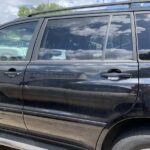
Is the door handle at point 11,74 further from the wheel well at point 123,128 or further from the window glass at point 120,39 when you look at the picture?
the wheel well at point 123,128

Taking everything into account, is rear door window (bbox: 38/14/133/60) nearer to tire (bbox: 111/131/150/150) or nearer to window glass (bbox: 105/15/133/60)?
window glass (bbox: 105/15/133/60)

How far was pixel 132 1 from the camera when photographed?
3.28m

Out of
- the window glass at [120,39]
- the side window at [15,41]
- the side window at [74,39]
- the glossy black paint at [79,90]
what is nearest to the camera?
the glossy black paint at [79,90]

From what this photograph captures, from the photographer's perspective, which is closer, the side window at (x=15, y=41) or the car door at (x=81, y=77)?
the car door at (x=81, y=77)

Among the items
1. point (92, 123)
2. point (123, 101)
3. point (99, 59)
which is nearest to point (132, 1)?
point (99, 59)

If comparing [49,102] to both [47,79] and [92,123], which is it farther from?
[92,123]

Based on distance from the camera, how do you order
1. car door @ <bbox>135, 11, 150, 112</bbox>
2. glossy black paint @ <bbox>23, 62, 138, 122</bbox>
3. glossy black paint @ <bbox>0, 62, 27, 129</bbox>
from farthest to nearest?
glossy black paint @ <bbox>0, 62, 27, 129</bbox>, glossy black paint @ <bbox>23, 62, 138, 122</bbox>, car door @ <bbox>135, 11, 150, 112</bbox>

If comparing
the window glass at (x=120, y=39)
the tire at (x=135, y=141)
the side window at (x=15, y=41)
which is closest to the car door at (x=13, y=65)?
the side window at (x=15, y=41)

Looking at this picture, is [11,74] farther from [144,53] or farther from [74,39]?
[144,53]

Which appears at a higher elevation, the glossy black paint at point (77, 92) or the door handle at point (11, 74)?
the door handle at point (11, 74)

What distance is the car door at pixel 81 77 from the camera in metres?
3.08

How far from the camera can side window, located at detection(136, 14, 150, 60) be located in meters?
3.04

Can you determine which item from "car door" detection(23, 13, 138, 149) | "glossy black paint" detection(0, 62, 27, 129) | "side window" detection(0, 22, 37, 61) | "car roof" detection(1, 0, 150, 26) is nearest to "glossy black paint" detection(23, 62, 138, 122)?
"car door" detection(23, 13, 138, 149)

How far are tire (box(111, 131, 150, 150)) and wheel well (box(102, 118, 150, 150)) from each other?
0.20 feet
